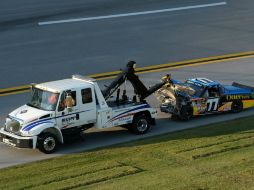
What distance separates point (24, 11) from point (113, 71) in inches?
477

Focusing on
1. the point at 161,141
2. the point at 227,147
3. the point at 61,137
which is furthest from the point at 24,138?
the point at 227,147

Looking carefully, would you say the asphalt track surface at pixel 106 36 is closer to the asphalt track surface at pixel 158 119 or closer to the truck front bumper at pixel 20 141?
the asphalt track surface at pixel 158 119

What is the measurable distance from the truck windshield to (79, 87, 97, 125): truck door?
2.83 ft

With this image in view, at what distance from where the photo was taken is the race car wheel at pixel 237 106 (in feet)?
76.8

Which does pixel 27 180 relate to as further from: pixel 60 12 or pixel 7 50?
pixel 60 12

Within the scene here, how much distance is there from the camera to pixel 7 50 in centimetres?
3112

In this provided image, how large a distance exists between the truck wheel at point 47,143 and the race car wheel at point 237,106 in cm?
723

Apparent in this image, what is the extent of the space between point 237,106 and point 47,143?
7.75 m

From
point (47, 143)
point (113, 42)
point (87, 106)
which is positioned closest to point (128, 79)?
point (87, 106)

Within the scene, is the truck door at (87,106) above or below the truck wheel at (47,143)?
above

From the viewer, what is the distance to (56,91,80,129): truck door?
64.2ft

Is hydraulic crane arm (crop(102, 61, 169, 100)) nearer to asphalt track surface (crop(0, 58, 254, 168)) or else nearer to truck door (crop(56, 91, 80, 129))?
asphalt track surface (crop(0, 58, 254, 168))

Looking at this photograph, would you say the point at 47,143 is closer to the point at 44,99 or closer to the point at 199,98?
the point at 44,99

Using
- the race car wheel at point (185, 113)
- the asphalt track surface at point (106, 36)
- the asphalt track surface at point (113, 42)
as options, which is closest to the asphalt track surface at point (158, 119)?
the asphalt track surface at point (113, 42)
